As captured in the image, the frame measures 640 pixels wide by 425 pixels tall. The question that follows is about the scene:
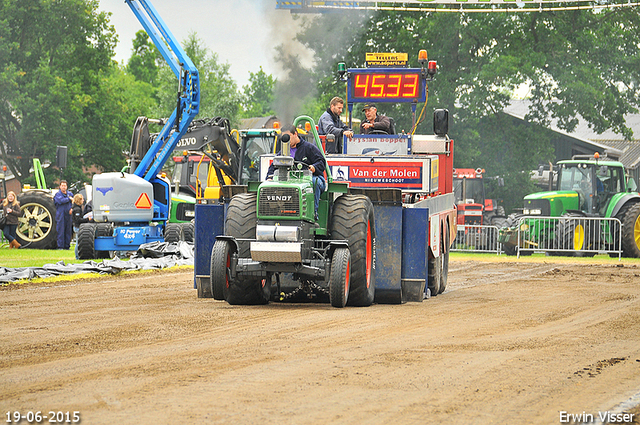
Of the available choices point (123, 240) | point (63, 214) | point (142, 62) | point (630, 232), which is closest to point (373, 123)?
point (123, 240)

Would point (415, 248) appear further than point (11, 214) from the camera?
No

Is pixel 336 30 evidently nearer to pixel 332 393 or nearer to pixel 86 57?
pixel 86 57

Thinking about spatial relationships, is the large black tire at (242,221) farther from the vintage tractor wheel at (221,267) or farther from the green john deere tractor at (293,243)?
the vintage tractor wheel at (221,267)

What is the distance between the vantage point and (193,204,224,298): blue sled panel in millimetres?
12164

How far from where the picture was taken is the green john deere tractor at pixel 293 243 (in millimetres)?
10695

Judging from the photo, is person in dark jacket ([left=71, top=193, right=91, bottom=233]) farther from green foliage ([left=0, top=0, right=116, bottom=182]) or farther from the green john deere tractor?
green foliage ([left=0, top=0, right=116, bottom=182])

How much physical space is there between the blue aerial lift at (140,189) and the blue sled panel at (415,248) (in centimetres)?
933

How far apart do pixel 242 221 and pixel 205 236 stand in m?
1.26

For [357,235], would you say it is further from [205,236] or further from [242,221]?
[205,236]

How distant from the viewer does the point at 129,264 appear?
715 inches

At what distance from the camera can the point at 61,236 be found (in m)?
24.6

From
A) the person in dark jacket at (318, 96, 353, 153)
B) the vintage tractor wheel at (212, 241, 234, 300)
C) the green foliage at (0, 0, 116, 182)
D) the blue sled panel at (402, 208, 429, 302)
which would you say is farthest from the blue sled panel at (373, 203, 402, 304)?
the green foliage at (0, 0, 116, 182)

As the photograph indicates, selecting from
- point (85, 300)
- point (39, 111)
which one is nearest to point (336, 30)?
point (39, 111)

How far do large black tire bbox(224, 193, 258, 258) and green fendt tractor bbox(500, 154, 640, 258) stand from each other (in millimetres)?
14754
